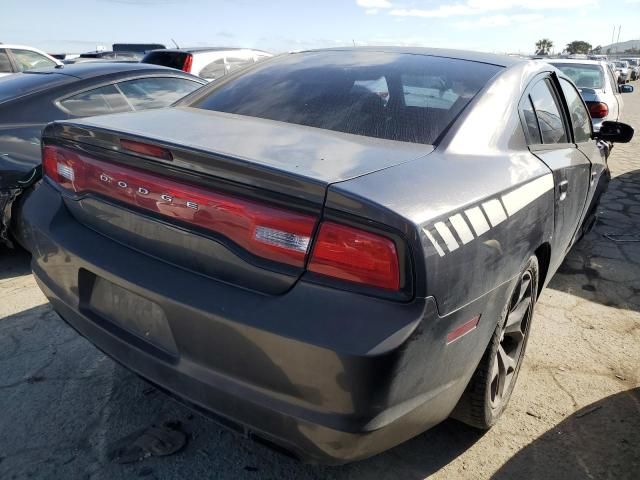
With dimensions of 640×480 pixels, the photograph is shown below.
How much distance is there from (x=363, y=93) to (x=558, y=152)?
103 cm

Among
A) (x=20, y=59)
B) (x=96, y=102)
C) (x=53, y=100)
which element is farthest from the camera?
(x=20, y=59)

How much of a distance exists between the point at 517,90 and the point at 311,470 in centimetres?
176

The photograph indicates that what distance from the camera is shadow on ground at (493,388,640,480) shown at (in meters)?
1.96

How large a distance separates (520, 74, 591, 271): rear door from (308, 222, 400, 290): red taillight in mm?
1174

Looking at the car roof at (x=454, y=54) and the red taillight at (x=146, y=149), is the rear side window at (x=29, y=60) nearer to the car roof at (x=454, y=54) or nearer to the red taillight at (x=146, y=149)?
the car roof at (x=454, y=54)

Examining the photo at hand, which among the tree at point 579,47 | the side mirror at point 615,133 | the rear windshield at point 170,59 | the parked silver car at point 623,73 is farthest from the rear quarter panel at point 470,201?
the tree at point 579,47

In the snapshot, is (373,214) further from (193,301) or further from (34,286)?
(34,286)

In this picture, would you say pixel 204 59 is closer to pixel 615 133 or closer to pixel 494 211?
pixel 615 133

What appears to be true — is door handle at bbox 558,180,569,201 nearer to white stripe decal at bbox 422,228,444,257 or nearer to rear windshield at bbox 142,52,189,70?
white stripe decal at bbox 422,228,444,257

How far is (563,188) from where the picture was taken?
239cm

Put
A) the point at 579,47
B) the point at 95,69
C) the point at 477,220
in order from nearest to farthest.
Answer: the point at 477,220 → the point at 95,69 → the point at 579,47

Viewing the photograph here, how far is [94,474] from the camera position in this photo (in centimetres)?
185

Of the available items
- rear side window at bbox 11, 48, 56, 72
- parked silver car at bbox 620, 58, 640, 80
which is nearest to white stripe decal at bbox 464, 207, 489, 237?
rear side window at bbox 11, 48, 56, 72

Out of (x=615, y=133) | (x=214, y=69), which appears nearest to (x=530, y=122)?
(x=615, y=133)
